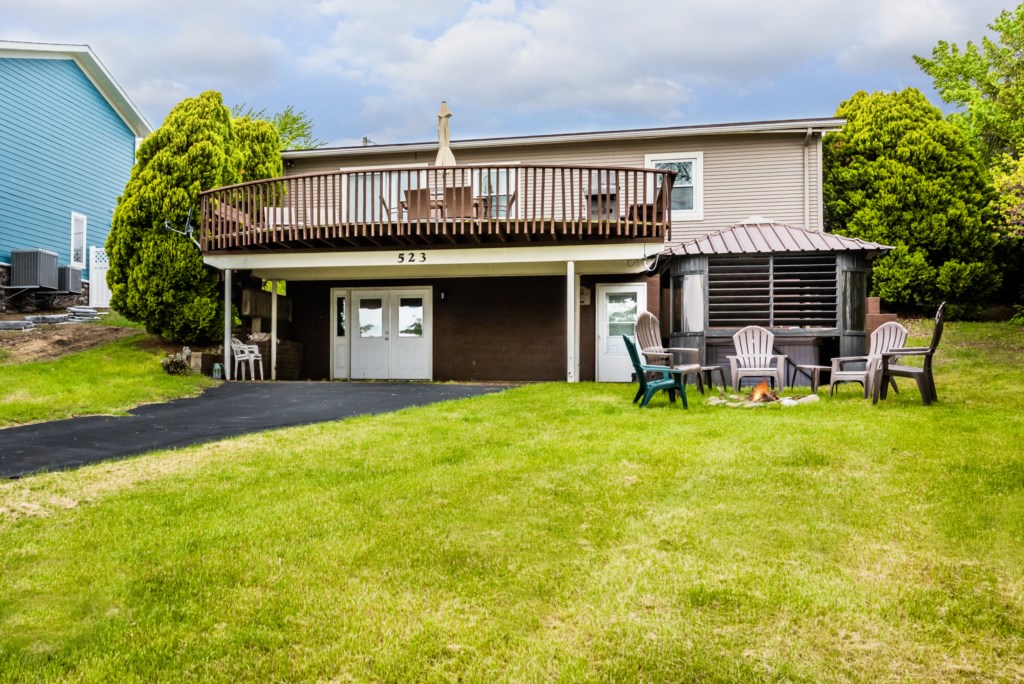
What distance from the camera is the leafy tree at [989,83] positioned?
1817 cm

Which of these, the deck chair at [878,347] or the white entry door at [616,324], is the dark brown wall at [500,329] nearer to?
the white entry door at [616,324]

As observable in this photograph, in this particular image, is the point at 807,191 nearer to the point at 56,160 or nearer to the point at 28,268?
the point at 28,268

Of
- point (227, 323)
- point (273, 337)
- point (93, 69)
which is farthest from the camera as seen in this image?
point (93, 69)

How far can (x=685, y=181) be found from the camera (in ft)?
46.3

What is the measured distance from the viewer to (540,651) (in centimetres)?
241

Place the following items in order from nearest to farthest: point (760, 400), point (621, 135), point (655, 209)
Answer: point (760, 400) → point (655, 209) → point (621, 135)

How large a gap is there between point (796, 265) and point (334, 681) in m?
9.89

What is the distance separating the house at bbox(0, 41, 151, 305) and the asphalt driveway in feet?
26.5

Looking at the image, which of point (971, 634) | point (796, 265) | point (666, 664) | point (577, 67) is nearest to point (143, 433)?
point (666, 664)

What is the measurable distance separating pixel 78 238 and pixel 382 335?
8855 millimetres

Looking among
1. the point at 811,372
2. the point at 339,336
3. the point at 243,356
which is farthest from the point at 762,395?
the point at 339,336

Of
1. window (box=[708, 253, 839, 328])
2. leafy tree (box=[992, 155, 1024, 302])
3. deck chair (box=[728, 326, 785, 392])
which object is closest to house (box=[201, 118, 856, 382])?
window (box=[708, 253, 839, 328])

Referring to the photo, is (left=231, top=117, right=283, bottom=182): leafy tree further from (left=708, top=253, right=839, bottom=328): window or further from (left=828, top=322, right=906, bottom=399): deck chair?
(left=828, top=322, right=906, bottom=399): deck chair

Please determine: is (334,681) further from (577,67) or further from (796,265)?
(577,67)
